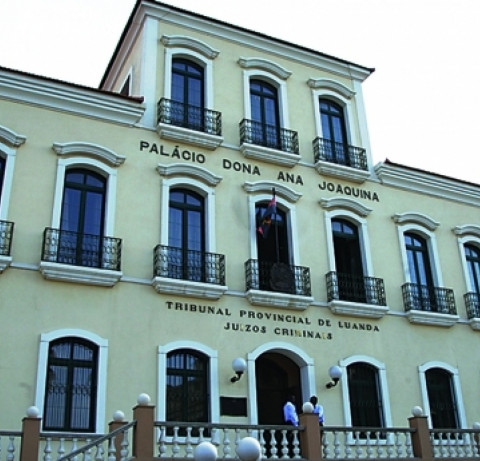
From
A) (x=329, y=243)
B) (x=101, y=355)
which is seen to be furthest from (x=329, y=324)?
(x=101, y=355)

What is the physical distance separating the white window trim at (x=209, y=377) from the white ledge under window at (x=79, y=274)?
201 centimetres

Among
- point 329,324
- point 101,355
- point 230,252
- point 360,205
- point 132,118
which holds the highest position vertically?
point 132,118

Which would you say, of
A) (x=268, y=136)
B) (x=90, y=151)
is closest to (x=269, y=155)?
(x=268, y=136)

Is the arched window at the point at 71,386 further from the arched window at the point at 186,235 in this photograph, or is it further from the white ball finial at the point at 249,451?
the white ball finial at the point at 249,451

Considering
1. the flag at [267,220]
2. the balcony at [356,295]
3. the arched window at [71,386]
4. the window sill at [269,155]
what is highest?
the window sill at [269,155]

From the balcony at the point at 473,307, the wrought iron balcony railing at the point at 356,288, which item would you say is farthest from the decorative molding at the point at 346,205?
the balcony at the point at 473,307

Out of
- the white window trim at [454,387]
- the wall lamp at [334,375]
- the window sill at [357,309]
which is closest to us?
the wall lamp at [334,375]

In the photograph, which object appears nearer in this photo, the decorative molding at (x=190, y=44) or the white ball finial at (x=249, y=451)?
the white ball finial at (x=249, y=451)

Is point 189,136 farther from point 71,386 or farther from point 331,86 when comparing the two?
point 71,386

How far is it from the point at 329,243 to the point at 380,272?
1.91 meters

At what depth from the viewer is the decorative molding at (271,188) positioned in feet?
61.1

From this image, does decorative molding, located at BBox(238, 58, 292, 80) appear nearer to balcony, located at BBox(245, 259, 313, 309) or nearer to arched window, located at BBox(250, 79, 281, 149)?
arched window, located at BBox(250, 79, 281, 149)

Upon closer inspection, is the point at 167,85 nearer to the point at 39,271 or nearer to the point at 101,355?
the point at 39,271

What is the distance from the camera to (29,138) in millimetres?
16359
